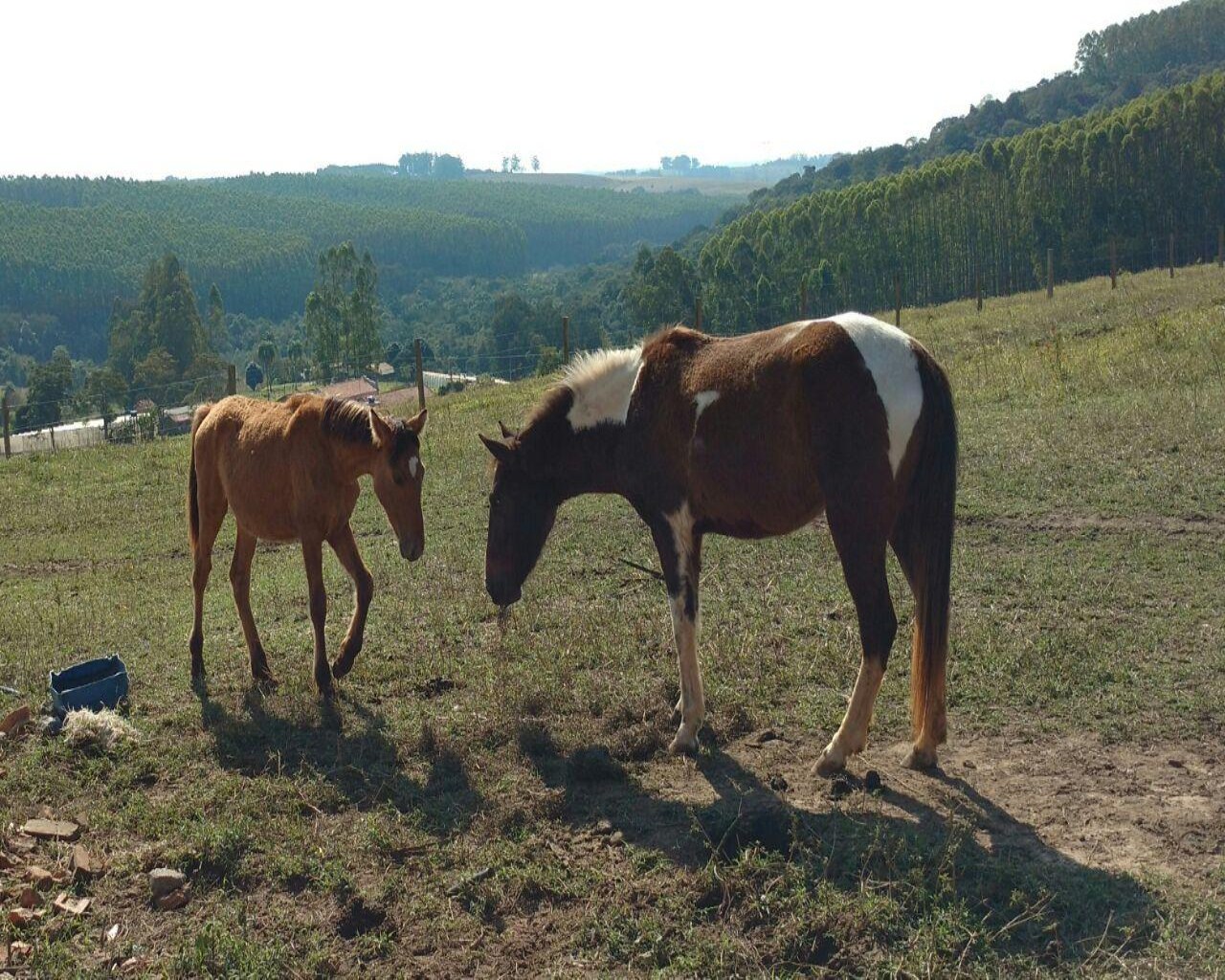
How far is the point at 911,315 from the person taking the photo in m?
33.5

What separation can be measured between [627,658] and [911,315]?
28.5 metres

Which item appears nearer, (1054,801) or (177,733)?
(1054,801)

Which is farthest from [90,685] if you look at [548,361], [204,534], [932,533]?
[548,361]

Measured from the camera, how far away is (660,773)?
5777 mm

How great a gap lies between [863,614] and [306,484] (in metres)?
3.80

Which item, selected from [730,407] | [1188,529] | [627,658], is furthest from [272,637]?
[1188,529]

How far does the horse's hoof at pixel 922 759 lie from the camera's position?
551 centimetres

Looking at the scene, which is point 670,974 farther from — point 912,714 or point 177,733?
point 177,733

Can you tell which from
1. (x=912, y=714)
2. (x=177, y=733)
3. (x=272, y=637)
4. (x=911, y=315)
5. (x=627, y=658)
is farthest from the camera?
(x=911, y=315)

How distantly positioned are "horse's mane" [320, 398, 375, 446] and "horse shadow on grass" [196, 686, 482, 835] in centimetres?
169

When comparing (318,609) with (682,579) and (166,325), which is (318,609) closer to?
(682,579)

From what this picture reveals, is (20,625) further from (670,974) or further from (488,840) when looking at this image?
(670,974)

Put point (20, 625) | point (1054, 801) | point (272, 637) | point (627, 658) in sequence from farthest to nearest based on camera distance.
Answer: point (20, 625)
point (272, 637)
point (627, 658)
point (1054, 801)

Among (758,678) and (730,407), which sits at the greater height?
(730,407)
